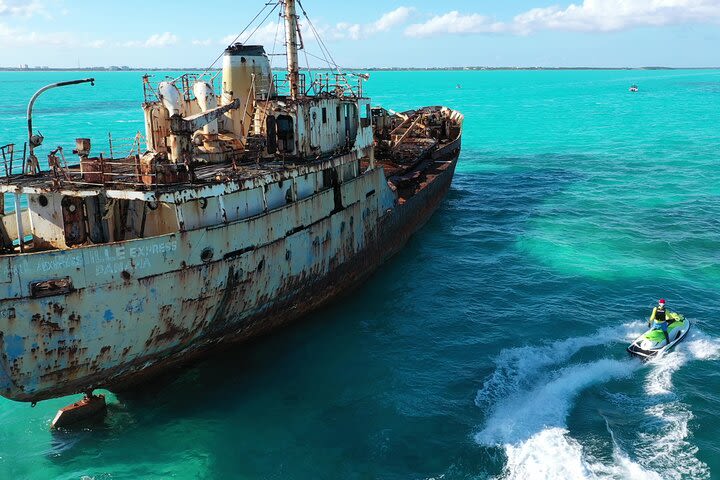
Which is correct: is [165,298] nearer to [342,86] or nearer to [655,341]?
[342,86]

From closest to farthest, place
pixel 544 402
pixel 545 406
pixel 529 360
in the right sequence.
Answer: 1. pixel 545 406
2. pixel 544 402
3. pixel 529 360

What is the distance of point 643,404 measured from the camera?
54.4ft

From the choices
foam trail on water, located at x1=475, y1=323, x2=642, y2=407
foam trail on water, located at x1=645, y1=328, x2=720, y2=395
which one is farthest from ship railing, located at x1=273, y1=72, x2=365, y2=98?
foam trail on water, located at x1=645, y1=328, x2=720, y2=395

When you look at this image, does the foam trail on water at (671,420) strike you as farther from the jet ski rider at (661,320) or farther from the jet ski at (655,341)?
the jet ski rider at (661,320)

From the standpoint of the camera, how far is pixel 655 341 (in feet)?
62.4

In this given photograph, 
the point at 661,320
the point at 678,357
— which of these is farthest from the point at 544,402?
the point at 661,320

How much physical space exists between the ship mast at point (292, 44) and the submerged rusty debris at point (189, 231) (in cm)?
6

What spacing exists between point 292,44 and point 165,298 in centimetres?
1304

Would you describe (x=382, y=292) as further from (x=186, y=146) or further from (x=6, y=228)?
(x=6, y=228)

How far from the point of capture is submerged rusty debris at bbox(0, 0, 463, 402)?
47.6 feet

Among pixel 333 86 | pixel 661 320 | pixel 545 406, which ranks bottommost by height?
pixel 545 406

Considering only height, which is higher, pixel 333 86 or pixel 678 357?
pixel 333 86

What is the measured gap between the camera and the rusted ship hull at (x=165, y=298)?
14.2 meters

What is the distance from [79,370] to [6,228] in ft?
19.9
